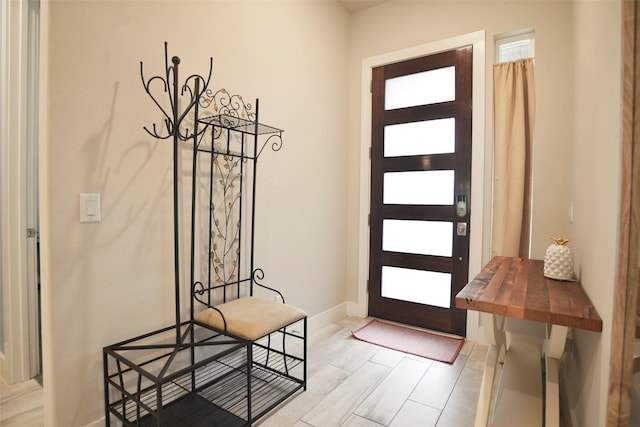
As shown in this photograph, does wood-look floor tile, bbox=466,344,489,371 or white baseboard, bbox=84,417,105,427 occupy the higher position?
white baseboard, bbox=84,417,105,427

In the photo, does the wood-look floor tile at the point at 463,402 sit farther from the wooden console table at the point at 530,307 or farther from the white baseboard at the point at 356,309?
the white baseboard at the point at 356,309

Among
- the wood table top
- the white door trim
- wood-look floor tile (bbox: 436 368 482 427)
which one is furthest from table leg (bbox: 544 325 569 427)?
the white door trim

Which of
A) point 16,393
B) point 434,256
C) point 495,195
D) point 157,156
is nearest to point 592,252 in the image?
point 495,195

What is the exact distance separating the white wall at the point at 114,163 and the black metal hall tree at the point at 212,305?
9cm

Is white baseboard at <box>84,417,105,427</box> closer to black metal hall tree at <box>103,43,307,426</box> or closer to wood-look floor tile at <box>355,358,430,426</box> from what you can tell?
black metal hall tree at <box>103,43,307,426</box>

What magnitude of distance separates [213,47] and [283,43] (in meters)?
0.75

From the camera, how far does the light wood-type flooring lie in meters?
1.76

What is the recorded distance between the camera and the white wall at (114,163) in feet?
4.60

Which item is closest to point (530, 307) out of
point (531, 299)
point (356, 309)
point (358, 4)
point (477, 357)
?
point (531, 299)

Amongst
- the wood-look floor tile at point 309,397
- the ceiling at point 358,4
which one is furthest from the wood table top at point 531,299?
the ceiling at point 358,4

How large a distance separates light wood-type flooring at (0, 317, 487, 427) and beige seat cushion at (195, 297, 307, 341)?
0.52 m

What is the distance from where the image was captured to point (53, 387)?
140 cm

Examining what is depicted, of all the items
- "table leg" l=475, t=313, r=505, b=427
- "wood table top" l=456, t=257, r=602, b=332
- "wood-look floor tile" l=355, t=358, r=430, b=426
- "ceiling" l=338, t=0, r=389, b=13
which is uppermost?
"ceiling" l=338, t=0, r=389, b=13

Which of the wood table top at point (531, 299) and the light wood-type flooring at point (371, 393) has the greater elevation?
the wood table top at point (531, 299)
